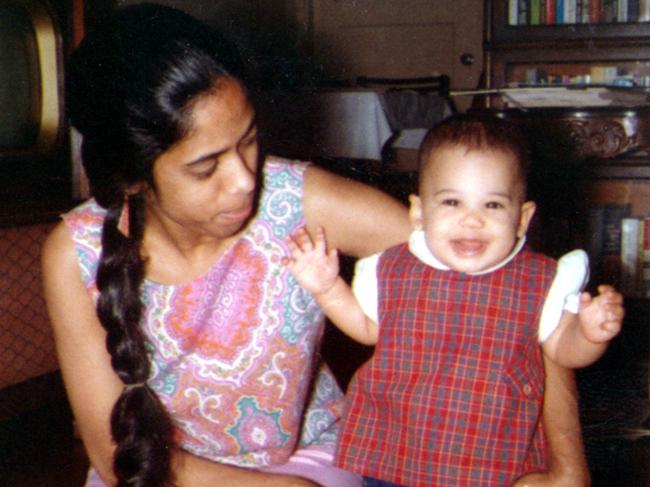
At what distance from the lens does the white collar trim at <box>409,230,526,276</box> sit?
116cm

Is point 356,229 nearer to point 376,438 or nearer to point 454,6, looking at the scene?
point 376,438

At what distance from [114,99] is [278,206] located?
30 centimetres

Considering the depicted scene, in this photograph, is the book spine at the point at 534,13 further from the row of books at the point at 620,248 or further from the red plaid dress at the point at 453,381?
the red plaid dress at the point at 453,381

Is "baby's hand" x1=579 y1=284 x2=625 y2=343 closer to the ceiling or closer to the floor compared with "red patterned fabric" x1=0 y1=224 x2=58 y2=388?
closer to the ceiling

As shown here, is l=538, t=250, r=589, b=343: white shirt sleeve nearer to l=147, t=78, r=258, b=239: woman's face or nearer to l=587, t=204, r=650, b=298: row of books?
l=147, t=78, r=258, b=239: woman's face

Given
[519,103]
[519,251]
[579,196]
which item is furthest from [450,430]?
[579,196]

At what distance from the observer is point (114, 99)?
1.09 metres

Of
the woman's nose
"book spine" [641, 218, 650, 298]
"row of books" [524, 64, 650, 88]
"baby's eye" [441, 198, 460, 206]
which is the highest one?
the woman's nose

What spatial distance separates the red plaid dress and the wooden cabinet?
→ 3.56 ft

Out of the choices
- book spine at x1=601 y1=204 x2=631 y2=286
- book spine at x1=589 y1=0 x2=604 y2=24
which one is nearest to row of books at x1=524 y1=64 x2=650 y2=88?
book spine at x1=589 y1=0 x2=604 y2=24

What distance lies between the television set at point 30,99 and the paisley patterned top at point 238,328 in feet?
2.69

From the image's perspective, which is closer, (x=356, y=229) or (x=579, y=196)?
(x=356, y=229)

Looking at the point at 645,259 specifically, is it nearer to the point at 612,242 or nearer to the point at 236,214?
the point at 612,242

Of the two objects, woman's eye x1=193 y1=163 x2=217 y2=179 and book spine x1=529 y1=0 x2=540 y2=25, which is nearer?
woman's eye x1=193 y1=163 x2=217 y2=179
